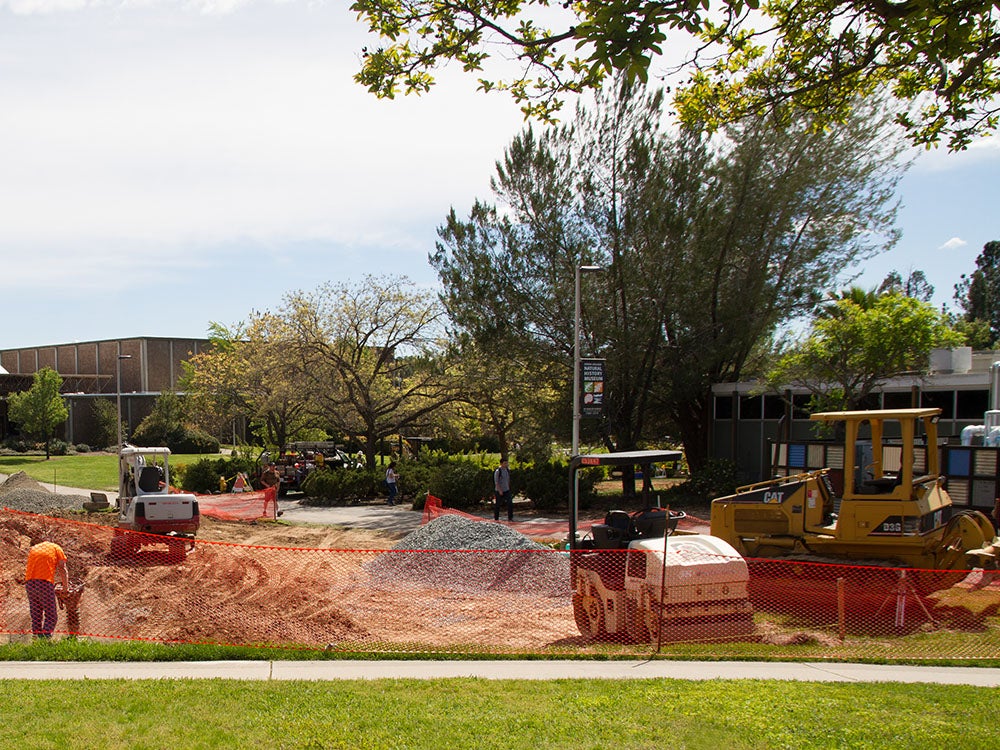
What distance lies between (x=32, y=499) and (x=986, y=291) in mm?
82983

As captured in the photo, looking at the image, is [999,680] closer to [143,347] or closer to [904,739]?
[904,739]

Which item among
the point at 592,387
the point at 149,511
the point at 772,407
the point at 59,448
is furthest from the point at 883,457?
the point at 59,448

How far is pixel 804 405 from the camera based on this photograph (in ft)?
91.8

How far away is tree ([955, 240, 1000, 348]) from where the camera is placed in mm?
81062

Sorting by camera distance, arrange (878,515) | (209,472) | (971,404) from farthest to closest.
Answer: (209,472), (971,404), (878,515)

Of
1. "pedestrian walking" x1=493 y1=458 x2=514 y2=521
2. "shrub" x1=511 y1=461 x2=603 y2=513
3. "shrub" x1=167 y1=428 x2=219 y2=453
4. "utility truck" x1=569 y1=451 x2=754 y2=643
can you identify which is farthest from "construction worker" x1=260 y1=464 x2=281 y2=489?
"shrub" x1=167 y1=428 x2=219 y2=453

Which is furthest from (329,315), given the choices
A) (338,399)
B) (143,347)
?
(143,347)

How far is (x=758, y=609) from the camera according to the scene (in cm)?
1141

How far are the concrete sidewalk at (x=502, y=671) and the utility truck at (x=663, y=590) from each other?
0.77 meters

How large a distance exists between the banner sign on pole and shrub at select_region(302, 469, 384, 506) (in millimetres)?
11048

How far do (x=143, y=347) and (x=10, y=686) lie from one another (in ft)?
255

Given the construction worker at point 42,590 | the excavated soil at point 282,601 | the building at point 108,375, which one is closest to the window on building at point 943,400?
the excavated soil at point 282,601

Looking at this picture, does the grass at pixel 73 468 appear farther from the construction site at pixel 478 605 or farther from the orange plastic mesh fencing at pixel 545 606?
the orange plastic mesh fencing at pixel 545 606

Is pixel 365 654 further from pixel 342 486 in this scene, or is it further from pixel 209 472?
pixel 209 472
